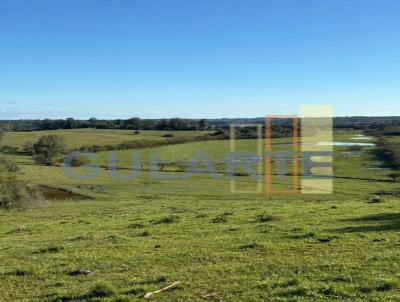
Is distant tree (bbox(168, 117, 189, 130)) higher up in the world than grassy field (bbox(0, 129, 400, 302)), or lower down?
higher up

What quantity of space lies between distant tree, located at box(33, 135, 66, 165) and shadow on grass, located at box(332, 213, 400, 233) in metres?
81.6

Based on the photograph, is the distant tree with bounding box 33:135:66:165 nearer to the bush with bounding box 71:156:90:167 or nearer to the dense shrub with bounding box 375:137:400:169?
the bush with bounding box 71:156:90:167

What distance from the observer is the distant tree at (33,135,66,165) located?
94125 mm

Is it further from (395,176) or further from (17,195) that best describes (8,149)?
(395,176)

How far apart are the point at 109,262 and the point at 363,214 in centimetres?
1349

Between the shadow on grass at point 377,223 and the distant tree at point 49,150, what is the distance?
81.6 metres

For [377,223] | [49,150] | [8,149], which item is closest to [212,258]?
[377,223]

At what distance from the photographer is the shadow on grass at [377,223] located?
55.9 ft

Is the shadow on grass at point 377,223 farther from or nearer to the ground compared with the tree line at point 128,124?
nearer to the ground

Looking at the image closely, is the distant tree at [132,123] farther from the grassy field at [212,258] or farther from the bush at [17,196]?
the grassy field at [212,258]

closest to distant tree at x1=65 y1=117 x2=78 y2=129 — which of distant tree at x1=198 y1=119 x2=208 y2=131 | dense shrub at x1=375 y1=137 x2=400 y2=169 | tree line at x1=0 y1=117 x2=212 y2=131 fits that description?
tree line at x1=0 y1=117 x2=212 y2=131

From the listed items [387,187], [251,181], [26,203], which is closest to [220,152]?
[251,181]

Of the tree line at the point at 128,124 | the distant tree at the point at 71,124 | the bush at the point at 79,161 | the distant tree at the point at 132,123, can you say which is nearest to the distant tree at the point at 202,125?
the tree line at the point at 128,124

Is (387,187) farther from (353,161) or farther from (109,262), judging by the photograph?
(109,262)
